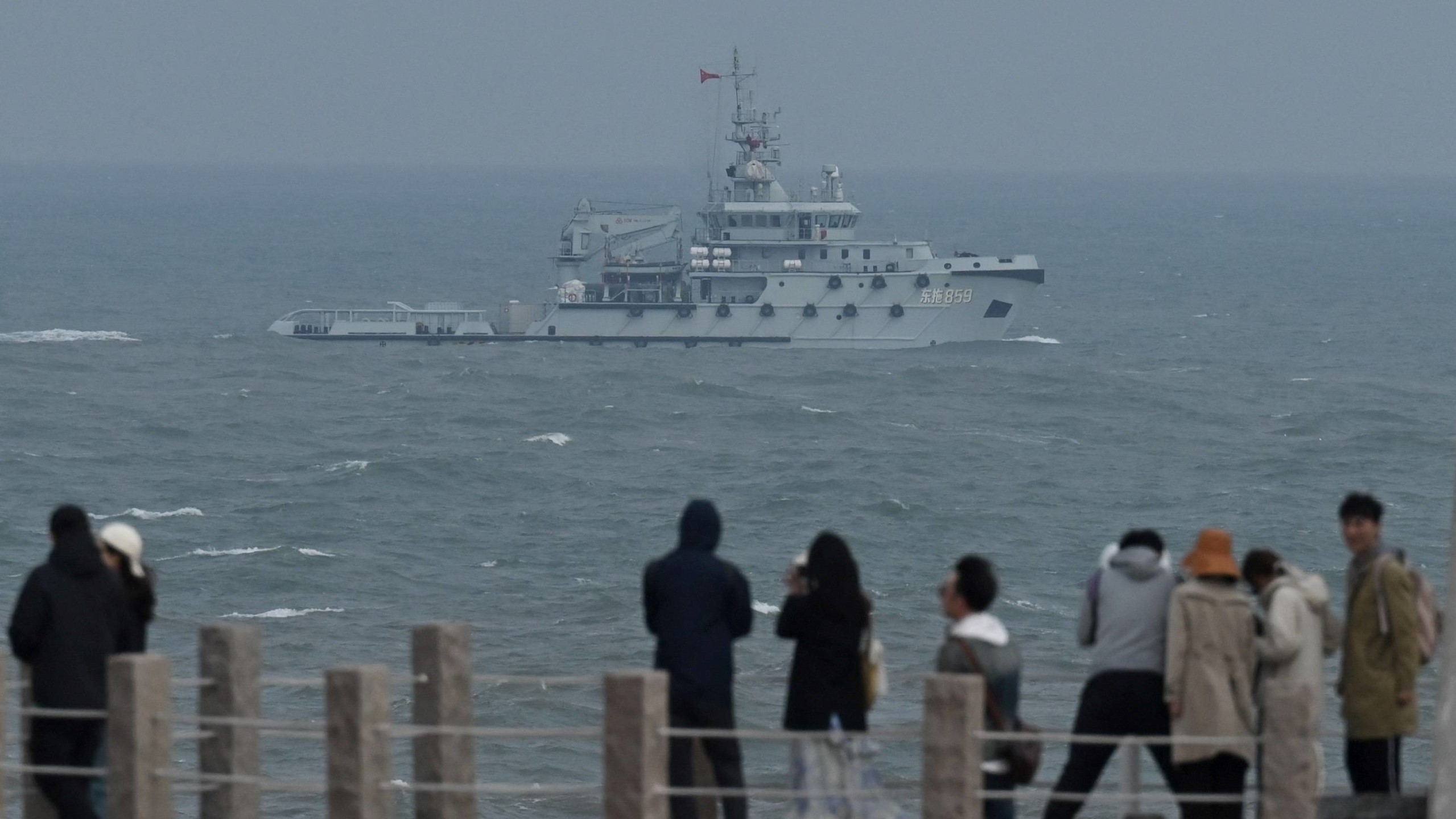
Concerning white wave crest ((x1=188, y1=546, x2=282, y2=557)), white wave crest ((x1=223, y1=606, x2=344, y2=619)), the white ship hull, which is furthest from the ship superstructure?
white wave crest ((x1=223, y1=606, x2=344, y2=619))

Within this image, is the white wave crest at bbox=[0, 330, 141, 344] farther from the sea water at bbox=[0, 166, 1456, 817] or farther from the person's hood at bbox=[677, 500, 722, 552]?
the person's hood at bbox=[677, 500, 722, 552]

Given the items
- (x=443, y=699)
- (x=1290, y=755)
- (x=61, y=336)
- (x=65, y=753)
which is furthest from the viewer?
(x=61, y=336)

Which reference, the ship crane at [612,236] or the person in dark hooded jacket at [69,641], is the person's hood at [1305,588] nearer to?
the person in dark hooded jacket at [69,641]

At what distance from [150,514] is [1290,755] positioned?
47.3 meters

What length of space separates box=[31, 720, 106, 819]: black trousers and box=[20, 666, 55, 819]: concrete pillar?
0.50 feet

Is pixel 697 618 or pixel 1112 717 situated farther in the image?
pixel 697 618

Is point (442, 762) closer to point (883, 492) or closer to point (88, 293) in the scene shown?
point (883, 492)

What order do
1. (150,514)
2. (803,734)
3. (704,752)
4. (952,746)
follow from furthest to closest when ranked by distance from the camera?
(150,514)
(704,752)
(803,734)
(952,746)

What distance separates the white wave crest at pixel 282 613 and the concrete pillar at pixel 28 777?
3007 cm

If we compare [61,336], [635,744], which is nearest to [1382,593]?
[635,744]

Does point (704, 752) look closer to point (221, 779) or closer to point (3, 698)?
point (221, 779)

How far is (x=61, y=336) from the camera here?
314ft

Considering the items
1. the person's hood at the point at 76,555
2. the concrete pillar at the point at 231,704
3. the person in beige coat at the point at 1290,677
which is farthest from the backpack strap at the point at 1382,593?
the person's hood at the point at 76,555

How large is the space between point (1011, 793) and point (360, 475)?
170ft
